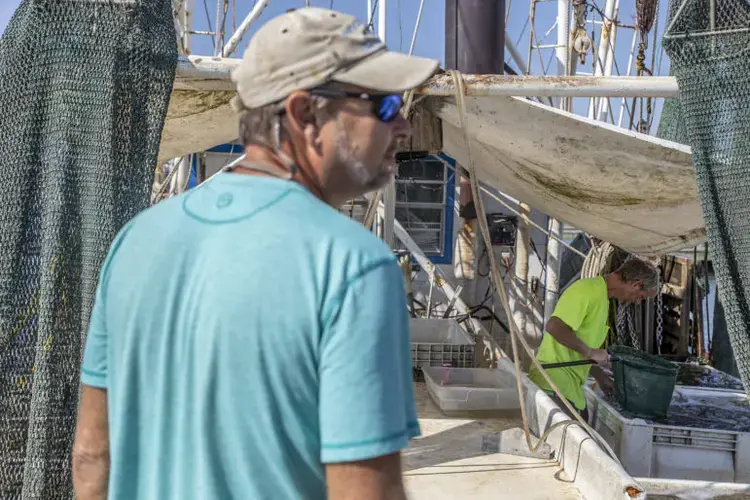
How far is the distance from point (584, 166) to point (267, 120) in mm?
2899

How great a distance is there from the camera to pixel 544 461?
152 inches

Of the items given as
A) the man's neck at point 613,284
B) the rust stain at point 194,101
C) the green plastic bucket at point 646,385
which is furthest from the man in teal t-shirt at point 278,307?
the green plastic bucket at point 646,385

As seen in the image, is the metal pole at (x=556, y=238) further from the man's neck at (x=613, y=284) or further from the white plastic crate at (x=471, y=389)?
the man's neck at (x=613, y=284)

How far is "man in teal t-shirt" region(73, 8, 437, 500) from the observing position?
3.21 ft

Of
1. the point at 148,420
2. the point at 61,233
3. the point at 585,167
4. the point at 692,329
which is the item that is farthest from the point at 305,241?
the point at 692,329

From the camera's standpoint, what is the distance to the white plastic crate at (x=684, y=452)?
485 cm

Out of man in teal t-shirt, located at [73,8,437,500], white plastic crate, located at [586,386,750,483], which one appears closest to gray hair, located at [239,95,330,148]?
man in teal t-shirt, located at [73,8,437,500]

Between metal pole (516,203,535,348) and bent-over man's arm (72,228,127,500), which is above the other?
bent-over man's arm (72,228,127,500)

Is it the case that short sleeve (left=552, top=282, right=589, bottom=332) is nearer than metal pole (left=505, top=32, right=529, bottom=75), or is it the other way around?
short sleeve (left=552, top=282, right=589, bottom=332)

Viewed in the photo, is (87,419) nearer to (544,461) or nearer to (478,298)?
(544,461)

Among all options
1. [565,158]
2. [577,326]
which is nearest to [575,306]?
[577,326]

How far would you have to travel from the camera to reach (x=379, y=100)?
114 centimetres

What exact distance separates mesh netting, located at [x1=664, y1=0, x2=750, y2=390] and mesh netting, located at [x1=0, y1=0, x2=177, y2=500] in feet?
7.17

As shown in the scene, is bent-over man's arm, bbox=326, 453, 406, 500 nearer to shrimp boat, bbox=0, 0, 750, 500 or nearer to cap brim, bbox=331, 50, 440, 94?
cap brim, bbox=331, 50, 440, 94
